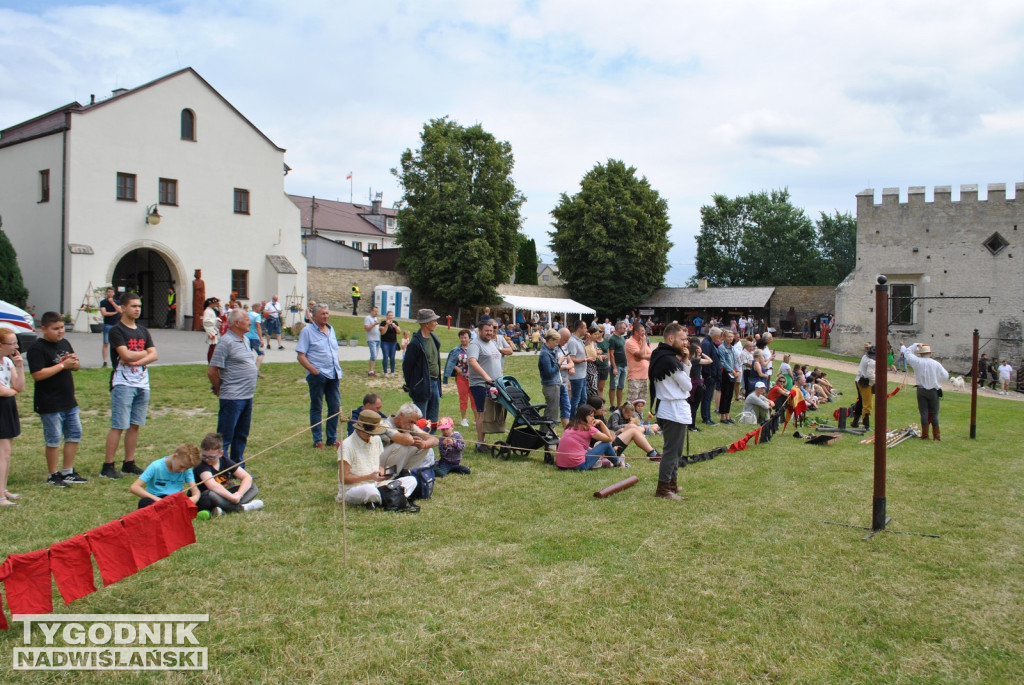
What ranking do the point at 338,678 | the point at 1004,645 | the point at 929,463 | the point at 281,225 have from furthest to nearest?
1. the point at 281,225
2. the point at 929,463
3. the point at 1004,645
4. the point at 338,678

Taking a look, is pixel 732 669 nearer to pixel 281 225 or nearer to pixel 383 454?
pixel 383 454

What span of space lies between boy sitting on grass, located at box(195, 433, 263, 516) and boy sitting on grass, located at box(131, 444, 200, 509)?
5.6 inches

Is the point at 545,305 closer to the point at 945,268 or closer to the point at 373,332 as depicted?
the point at 945,268

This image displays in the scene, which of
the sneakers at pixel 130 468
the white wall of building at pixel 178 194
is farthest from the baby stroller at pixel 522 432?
the white wall of building at pixel 178 194

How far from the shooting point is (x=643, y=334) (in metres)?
12.5

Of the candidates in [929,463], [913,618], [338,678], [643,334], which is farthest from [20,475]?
[929,463]

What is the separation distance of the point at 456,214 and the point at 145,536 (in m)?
37.0

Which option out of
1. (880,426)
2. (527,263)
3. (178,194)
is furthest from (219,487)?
(527,263)

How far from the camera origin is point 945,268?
111 feet

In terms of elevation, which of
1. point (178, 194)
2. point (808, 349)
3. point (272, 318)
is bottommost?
point (808, 349)

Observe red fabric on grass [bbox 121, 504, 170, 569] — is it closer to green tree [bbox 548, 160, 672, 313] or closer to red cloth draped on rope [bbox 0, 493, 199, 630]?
red cloth draped on rope [bbox 0, 493, 199, 630]

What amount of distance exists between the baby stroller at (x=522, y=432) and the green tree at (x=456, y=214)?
1197 inches

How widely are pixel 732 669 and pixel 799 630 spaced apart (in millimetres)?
712

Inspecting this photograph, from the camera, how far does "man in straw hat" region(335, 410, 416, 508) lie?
666cm
